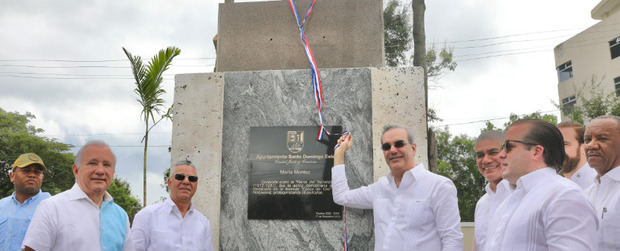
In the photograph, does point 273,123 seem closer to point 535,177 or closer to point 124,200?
point 535,177

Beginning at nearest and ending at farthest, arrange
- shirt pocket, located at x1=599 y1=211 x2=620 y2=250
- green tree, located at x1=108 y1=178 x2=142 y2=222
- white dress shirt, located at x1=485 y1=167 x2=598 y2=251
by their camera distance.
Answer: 1. white dress shirt, located at x1=485 y1=167 x2=598 y2=251
2. shirt pocket, located at x1=599 y1=211 x2=620 y2=250
3. green tree, located at x1=108 y1=178 x2=142 y2=222

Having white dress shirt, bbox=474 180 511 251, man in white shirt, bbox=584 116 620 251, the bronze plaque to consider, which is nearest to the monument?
the bronze plaque

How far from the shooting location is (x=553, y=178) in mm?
2150

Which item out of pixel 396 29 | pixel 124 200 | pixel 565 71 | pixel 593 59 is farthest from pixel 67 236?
pixel 565 71

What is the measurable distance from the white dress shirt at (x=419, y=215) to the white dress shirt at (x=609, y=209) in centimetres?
86

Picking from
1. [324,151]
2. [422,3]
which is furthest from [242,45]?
[422,3]

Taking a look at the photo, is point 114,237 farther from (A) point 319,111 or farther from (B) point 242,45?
(B) point 242,45

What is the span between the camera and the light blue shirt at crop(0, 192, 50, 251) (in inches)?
169

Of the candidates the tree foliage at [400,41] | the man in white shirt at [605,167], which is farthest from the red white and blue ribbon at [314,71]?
the tree foliage at [400,41]

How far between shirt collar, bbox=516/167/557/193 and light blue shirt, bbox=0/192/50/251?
4153mm

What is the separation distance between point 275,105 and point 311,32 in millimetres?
928

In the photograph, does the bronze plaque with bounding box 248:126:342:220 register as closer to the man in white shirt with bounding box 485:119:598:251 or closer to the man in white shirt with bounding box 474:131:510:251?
the man in white shirt with bounding box 474:131:510:251

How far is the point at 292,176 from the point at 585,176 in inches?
91.5

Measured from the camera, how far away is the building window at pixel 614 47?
23.5m
